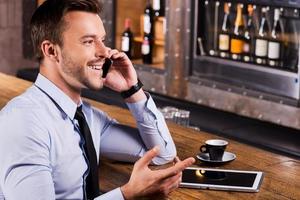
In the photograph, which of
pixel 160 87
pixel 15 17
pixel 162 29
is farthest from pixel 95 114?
pixel 15 17

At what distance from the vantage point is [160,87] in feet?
15.7

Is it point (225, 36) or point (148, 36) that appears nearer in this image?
point (225, 36)

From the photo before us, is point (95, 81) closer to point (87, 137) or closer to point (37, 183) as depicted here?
point (87, 137)

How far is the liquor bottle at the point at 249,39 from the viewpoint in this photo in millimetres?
4301

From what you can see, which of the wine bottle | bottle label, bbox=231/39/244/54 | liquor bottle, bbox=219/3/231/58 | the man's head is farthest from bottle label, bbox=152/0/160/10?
the man's head

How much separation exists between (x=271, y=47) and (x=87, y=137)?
2.42 m

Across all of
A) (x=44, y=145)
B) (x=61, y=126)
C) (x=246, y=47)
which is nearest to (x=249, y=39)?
(x=246, y=47)

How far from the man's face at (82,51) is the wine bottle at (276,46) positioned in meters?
2.34

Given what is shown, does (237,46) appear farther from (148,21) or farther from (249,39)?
(148,21)

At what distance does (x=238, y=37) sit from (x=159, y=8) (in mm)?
883

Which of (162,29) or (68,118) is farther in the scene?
(162,29)

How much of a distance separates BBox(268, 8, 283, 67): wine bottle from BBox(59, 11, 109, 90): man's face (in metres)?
2.34

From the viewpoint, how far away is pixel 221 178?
2041 millimetres

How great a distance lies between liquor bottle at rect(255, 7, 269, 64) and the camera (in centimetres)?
418
